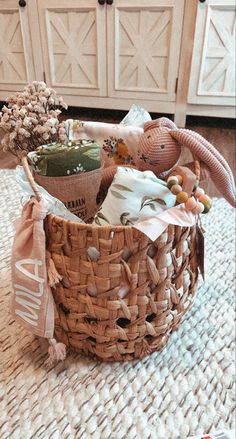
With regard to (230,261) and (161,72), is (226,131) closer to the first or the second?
(161,72)

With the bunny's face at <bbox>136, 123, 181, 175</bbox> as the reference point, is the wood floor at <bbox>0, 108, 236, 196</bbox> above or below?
below

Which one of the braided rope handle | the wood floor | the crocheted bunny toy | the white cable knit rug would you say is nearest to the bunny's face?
the crocheted bunny toy

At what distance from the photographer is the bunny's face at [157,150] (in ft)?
2.30

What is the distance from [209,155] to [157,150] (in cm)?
10

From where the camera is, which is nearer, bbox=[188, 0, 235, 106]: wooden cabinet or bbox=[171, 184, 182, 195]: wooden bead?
bbox=[171, 184, 182, 195]: wooden bead

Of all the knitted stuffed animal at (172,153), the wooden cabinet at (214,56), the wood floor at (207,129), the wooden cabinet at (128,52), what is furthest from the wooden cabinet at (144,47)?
the knitted stuffed animal at (172,153)

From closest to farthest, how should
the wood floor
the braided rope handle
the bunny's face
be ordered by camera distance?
the braided rope handle → the bunny's face → the wood floor

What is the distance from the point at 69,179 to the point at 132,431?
0.45 m

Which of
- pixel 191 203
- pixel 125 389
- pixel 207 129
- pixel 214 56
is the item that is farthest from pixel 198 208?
pixel 207 129

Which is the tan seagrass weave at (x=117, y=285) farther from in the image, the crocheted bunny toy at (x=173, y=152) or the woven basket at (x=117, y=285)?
the crocheted bunny toy at (x=173, y=152)

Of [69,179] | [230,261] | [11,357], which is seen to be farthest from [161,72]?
[11,357]

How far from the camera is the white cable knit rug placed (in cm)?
64

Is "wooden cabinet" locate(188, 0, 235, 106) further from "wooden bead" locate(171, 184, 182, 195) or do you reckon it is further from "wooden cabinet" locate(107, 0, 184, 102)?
"wooden bead" locate(171, 184, 182, 195)

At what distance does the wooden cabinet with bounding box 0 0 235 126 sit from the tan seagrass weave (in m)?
1.49
